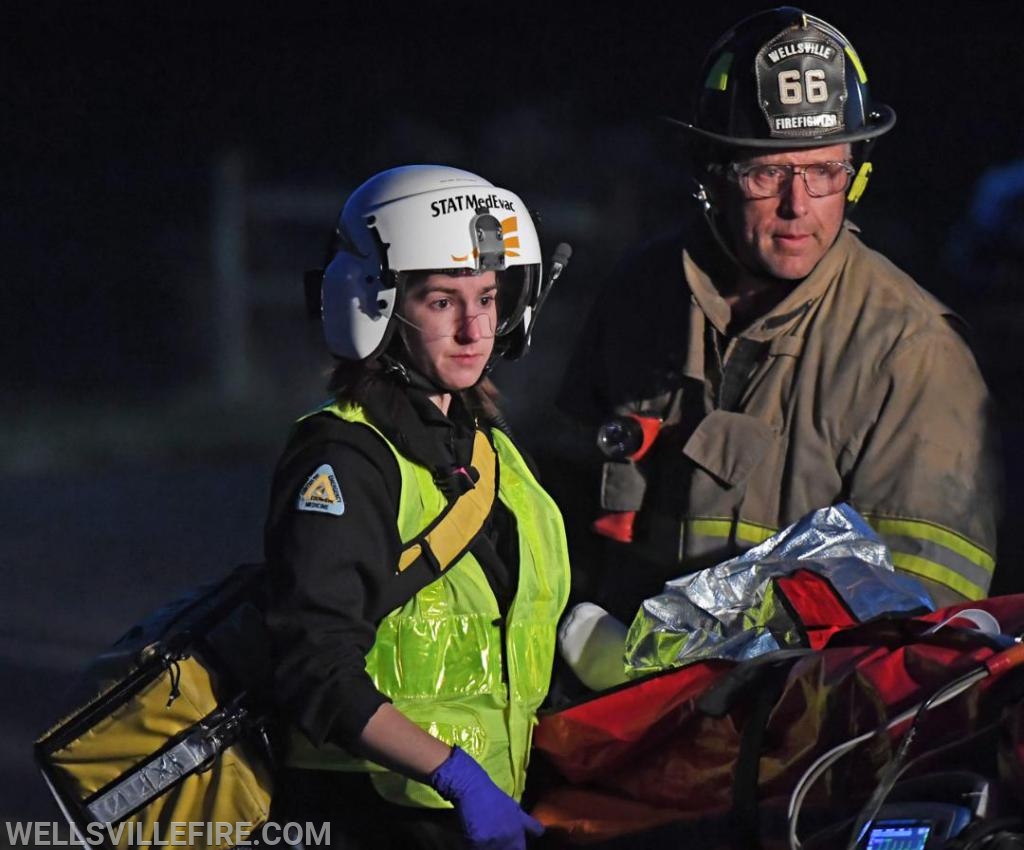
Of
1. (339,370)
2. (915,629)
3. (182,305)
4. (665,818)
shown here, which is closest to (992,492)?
(915,629)

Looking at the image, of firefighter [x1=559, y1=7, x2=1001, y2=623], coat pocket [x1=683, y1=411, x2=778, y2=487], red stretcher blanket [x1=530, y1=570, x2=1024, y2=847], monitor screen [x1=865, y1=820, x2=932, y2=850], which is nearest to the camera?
monitor screen [x1=865, y1=820, x2=932, y2=850]

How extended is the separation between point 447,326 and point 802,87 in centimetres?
90

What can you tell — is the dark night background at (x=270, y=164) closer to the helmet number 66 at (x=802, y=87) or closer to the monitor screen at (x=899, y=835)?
the helmet number 66 at (x=802, y=87)

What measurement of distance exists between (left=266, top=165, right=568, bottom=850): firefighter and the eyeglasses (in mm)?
543

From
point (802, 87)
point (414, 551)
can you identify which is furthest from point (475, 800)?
point (802, 87)

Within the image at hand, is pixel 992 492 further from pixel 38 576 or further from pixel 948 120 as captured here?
pixel 948 120

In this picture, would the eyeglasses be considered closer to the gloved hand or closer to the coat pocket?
the coat pocket

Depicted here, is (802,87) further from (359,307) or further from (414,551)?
(414,551)

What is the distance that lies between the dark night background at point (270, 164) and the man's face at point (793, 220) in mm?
5428

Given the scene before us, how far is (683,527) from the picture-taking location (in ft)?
11.7

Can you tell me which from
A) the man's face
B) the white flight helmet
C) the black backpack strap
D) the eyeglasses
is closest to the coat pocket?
the man's face

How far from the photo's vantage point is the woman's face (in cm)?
311

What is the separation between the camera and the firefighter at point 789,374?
11.0 ft

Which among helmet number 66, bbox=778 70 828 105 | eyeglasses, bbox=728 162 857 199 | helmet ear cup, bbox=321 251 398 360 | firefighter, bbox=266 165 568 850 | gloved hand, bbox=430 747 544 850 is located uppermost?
helmet number 66, bbox=778 70 828 105
